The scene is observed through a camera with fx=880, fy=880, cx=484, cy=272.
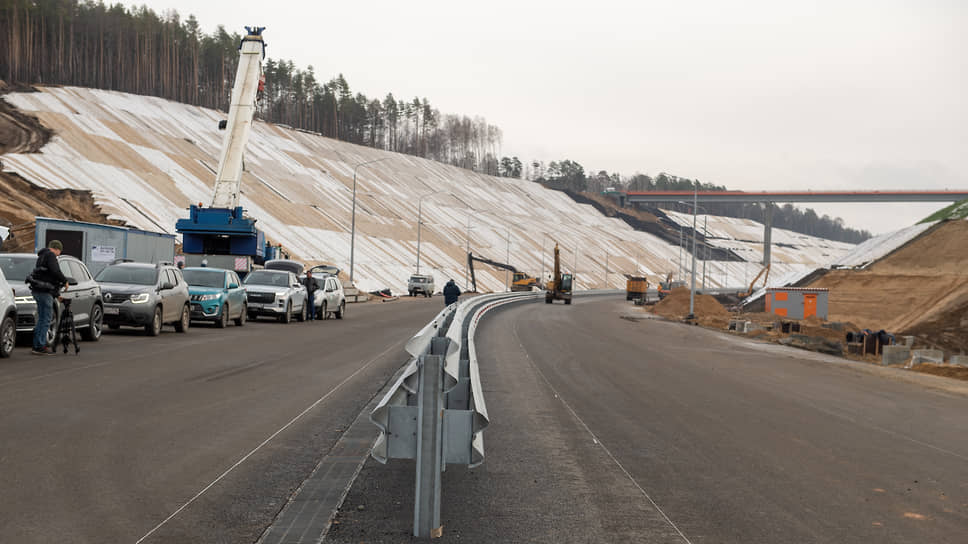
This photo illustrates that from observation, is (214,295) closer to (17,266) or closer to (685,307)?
(17,266)

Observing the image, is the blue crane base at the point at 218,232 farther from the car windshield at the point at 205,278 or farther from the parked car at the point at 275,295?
the car windshield at the point at 205,278

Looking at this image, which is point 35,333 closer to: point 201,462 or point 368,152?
point 201,462

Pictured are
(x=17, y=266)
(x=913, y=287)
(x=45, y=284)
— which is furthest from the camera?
(x=913, y=287)

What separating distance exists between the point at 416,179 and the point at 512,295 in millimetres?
71201

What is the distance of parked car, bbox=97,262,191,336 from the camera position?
20.8 m

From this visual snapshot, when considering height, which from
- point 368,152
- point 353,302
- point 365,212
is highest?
point 368,152

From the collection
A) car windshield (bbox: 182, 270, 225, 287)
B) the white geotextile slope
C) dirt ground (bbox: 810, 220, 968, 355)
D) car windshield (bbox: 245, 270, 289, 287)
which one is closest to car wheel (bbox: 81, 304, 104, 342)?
car windshield (bbox: 182, 270, 225, 287)

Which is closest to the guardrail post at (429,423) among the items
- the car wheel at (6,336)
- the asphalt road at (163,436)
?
the asphalt road at (163,436)

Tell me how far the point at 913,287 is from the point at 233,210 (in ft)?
137

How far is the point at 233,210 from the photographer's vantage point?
34812mm

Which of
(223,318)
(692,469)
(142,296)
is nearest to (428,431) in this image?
(692,469)

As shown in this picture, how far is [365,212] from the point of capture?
100 meters

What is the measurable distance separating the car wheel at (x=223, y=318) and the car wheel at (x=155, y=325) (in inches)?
161

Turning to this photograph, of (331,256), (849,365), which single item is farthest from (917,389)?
(331,256)
